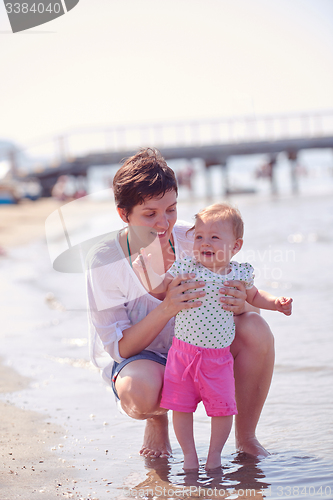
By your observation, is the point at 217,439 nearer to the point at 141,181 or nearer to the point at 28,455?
the point at 28,455

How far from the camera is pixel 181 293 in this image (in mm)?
2232

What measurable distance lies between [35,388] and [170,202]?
1.48m

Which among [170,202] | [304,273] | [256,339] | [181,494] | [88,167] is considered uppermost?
[170,202]

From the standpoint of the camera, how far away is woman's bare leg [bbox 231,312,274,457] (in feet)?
7.66

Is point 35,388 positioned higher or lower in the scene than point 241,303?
lower

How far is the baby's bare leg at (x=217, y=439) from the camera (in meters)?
2.16

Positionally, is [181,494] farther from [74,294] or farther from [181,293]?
[74,294]

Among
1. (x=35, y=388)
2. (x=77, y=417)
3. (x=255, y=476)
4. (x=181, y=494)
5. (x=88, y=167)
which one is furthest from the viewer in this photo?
(x=88, y=167)

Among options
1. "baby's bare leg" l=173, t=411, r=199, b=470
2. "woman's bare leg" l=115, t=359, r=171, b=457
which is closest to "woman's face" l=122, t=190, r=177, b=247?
"woman's bare leg" l=115, t=359, r=171, b=457

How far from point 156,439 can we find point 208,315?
0.60m

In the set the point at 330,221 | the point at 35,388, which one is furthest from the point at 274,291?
the point at 330,221

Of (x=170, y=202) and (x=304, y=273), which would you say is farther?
(x=304, y=273)

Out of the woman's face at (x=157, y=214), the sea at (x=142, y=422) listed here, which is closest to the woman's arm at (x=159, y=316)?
the woman's face at (x=157, y=214)

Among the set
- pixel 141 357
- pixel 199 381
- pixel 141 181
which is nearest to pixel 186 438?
pixel 199 381
